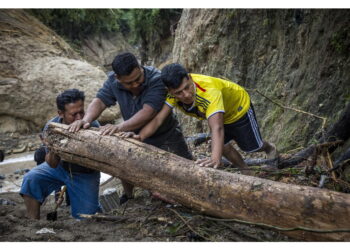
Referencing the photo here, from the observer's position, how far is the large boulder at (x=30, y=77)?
8.89 metres

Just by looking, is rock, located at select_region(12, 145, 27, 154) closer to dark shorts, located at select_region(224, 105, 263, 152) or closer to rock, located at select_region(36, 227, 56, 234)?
rock, located at select_region(36, 227, 56, 234)

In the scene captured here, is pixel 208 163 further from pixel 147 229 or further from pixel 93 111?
pixel 93 111

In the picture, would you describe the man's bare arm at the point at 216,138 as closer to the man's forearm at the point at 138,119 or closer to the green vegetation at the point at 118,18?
the man's forearm at the point at 138,119

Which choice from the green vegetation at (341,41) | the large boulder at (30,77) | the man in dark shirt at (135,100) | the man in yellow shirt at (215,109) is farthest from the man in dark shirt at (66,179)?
the large boulder at (30,77)

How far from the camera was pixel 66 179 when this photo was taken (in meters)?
3.40

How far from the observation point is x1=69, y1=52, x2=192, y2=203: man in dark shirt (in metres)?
3.02

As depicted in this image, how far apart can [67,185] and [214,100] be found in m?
1.75

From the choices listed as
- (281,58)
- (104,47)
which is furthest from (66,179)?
(104,47)

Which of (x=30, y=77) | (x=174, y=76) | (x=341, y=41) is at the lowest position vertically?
(x=30, y=77)

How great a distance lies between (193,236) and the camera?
7.56ft

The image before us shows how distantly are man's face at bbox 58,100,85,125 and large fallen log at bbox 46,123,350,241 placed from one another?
0.18 metres

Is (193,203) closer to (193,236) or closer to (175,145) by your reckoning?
(193,236)

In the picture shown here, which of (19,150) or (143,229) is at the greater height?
(143,229)

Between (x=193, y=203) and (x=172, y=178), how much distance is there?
0.24 meters
